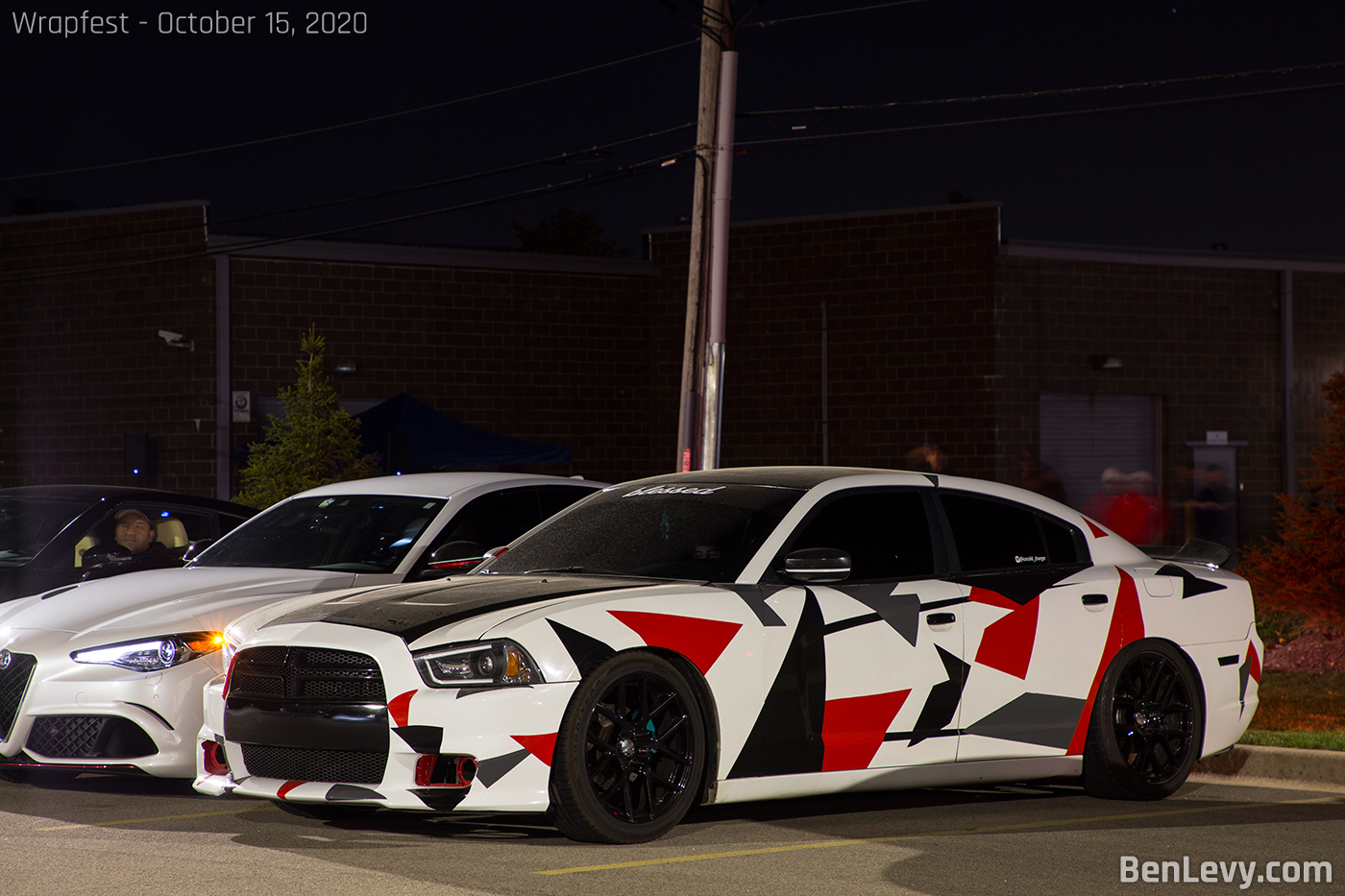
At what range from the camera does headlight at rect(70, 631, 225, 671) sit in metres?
8.12

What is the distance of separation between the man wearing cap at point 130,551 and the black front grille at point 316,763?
3.63 meters

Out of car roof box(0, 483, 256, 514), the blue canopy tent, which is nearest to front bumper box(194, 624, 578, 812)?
car roof box(0, 483, 256, 514)

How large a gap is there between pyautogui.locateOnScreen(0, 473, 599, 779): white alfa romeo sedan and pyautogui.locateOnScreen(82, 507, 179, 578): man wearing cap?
1.76 feet

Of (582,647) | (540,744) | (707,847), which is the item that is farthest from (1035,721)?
(540,744)

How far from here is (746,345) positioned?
31000 mm

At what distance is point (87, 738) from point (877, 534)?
151 inches

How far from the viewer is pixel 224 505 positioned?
11.6 meters

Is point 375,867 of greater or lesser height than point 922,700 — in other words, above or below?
below

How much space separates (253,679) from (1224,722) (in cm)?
487

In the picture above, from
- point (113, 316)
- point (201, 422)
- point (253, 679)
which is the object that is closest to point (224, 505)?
point (253, 679)

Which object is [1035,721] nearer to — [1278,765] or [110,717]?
[1278,765]

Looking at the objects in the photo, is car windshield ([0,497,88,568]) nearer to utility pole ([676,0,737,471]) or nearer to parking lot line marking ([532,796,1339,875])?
parking lot line marking ([532,796,1339,875])

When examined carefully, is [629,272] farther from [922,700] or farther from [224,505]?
[922,700]

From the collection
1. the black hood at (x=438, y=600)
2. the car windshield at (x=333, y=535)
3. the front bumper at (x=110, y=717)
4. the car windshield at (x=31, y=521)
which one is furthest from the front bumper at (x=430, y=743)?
the car windshield at (x=31, y=521)
